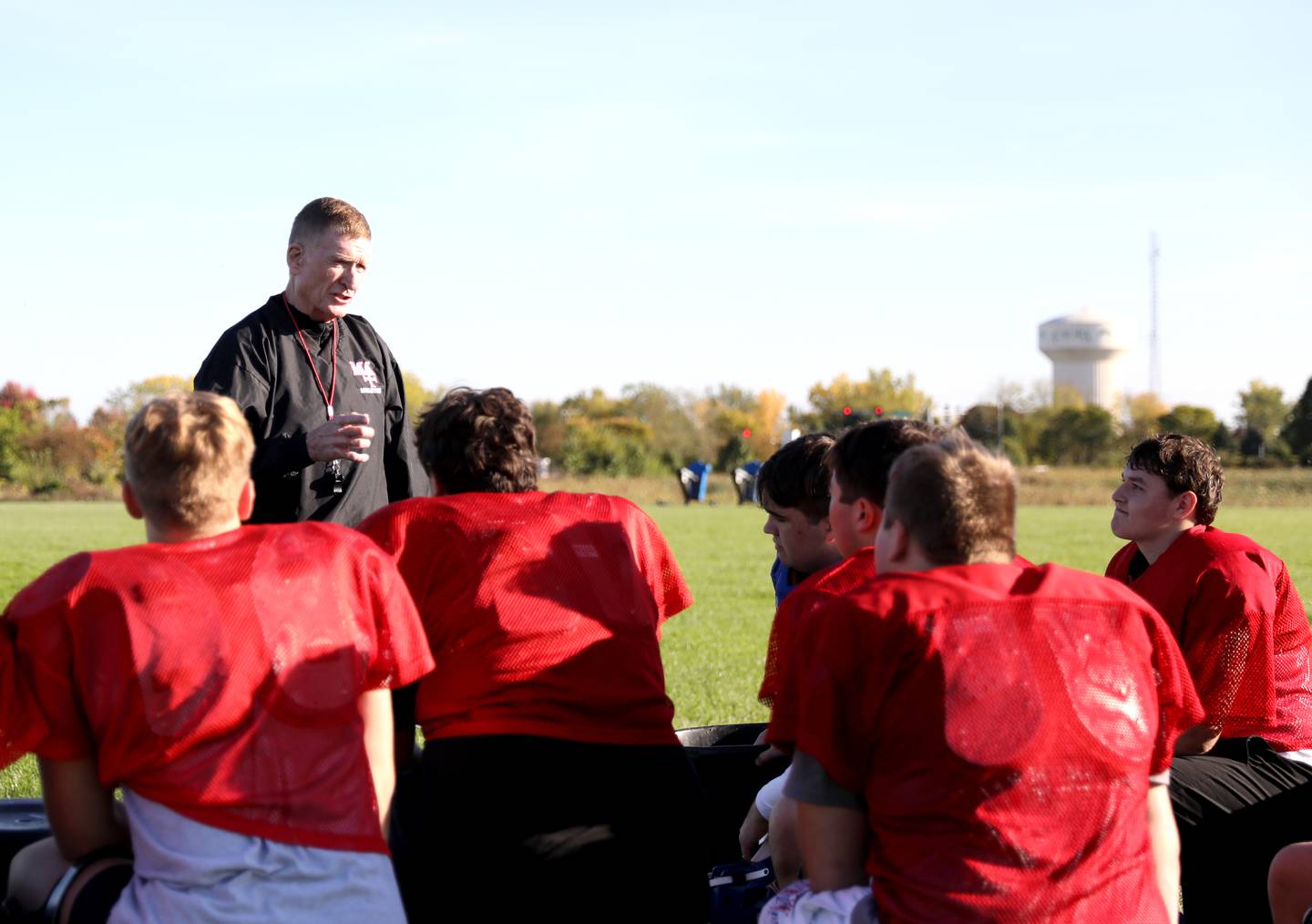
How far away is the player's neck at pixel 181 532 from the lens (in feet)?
9.11

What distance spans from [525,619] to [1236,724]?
224 cm

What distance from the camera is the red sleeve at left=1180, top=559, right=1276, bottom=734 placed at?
3969mm

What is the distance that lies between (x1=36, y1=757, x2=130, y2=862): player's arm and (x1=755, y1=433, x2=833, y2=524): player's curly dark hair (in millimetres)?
1928

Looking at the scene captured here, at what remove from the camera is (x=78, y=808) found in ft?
8.86

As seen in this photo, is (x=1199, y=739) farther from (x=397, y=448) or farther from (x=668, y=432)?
(x=668, y=432)

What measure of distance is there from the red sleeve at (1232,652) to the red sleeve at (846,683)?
6.16ft

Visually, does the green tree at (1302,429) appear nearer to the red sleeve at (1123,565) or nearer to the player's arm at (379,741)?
the red sleeve at (1123,565)

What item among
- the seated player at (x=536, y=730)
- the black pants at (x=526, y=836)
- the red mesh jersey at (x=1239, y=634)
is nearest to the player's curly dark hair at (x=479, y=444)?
the seated player at (x=536, y=730)

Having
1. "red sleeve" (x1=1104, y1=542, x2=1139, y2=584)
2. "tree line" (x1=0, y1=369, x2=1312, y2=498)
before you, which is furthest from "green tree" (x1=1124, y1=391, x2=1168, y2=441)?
"red sleeve" (x1=1104, y1=542, x2=1139, y2=584)

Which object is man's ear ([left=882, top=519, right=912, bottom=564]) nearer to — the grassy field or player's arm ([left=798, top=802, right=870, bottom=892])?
player's arm ([left=798, top=802, right=870, bottom=892])

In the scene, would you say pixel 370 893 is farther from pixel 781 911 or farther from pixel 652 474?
pixel 652 474

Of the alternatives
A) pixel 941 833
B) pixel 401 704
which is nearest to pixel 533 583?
pixel 401 704

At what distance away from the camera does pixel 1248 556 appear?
13.6 ft

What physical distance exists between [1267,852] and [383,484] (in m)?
3.30
